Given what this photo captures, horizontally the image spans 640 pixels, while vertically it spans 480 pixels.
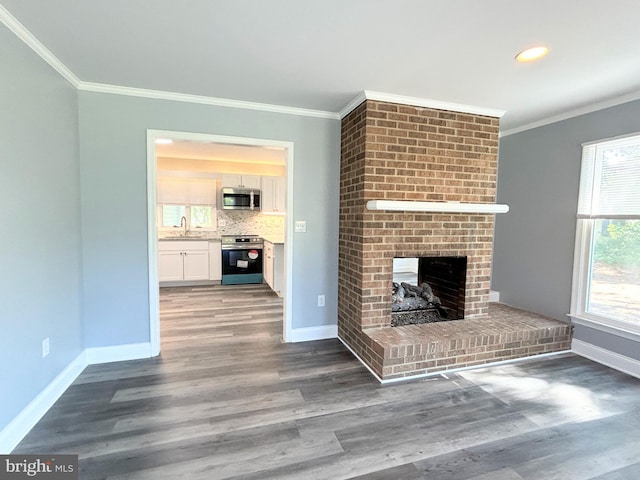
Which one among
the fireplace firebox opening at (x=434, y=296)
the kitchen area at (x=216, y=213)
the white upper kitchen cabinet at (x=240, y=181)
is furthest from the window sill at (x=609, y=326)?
the white upper kitchen cabinet at (x=240, y=181)

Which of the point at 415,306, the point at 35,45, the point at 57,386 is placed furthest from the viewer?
the point at 415,306

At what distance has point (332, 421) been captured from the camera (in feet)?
6.72

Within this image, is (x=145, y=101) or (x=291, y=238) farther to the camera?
A: (x=291, y=238)

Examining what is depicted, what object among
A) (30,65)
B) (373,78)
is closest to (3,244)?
(30,65)

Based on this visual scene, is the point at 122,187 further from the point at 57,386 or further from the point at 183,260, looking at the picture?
the point at 183,260

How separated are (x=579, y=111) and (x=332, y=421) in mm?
3735

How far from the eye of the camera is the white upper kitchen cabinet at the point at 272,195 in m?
6.12

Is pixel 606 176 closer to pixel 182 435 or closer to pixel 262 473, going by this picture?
pixel 262 473

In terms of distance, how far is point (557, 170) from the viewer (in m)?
3.36

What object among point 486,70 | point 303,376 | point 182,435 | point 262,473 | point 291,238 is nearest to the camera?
point 262,473

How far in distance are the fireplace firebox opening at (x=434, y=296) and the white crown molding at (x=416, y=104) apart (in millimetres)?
1505

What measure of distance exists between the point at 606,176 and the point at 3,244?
4.73 meters

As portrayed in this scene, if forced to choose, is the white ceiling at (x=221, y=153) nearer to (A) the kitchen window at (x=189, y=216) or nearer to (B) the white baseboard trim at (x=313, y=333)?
(A) the kitchen window at (x=189, y=216)

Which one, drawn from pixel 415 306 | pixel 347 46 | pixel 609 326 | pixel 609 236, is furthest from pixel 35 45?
pixel 609 326
